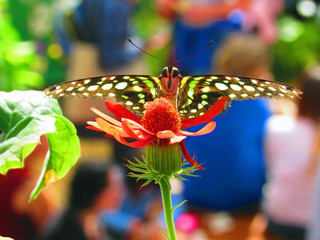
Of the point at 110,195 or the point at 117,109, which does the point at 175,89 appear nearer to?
the point at 117,109

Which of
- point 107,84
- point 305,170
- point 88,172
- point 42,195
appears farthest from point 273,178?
point 107,84

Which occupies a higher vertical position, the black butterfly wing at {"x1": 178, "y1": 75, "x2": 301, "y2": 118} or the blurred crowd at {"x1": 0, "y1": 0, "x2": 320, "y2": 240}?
the black butterfly wing at {"x1": 178, "y1": 75, "x2": 301, "y2": 118}

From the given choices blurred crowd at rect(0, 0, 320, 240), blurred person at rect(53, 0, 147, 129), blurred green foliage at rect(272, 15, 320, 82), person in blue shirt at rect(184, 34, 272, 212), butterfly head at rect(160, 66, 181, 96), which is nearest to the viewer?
butterfly head at rect(160, 66, 181, 96)

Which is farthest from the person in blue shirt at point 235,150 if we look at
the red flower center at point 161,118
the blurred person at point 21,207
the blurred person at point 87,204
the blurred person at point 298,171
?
the red flower center at point 161,118

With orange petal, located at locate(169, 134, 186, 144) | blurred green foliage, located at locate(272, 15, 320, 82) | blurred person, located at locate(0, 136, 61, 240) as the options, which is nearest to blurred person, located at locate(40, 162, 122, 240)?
blurred person, located at locate(0, 136, 61, 240)

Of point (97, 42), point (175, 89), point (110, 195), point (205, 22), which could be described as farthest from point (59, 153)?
point (205, 22)

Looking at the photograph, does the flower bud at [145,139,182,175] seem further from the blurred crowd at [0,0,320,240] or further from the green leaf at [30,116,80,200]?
the blurred crowd at [0,0,320,240]

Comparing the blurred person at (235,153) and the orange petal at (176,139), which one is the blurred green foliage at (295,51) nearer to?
the blurred person at (235,153)
